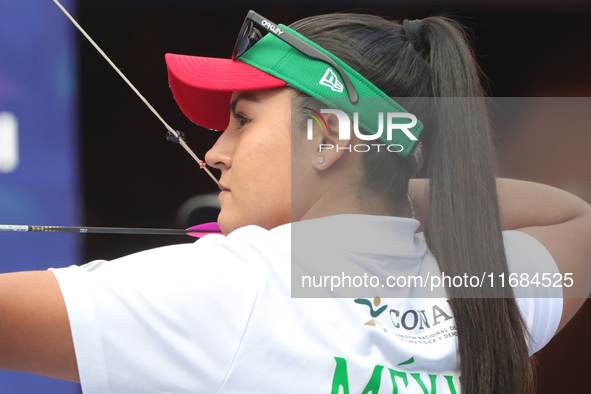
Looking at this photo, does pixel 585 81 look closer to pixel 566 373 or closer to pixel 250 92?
pixel 566 373

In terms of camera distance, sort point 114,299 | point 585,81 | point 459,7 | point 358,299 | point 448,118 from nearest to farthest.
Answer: point 114,299, point 358,299, point 448,118, point 459,7, point 585,81

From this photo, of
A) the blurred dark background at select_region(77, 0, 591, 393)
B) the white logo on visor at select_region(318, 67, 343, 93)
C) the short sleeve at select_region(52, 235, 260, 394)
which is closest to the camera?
the short sleeve at select_region(52, 235, 260, 394)

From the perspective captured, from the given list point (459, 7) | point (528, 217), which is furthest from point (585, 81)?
point (528, 217)

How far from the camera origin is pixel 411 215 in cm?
65

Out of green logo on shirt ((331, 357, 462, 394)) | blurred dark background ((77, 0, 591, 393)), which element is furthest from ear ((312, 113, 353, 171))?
blurred dark background ((77, 0, 591, 393))

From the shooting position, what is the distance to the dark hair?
0.56 metres

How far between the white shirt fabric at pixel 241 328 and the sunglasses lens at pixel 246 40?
0.25 meters

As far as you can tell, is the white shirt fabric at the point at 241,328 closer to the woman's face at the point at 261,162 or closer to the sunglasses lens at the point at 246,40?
the woman's face at the point at 261,162

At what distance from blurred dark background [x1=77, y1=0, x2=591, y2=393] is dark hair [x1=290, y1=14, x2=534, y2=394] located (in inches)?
25.6

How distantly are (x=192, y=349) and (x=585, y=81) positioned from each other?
1.57 meters

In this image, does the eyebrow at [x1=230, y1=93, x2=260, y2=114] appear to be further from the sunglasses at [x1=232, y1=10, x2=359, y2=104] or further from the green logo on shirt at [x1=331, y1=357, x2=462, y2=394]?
the green logo on shirt at [x1=331, y1=357, x2=462, y2=394]

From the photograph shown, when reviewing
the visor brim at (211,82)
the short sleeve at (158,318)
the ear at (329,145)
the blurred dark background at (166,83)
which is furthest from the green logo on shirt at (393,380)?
the blurred dark background at (166,83)

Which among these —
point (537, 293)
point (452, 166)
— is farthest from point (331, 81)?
point (537, 293)

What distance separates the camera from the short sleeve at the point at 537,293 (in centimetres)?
63
